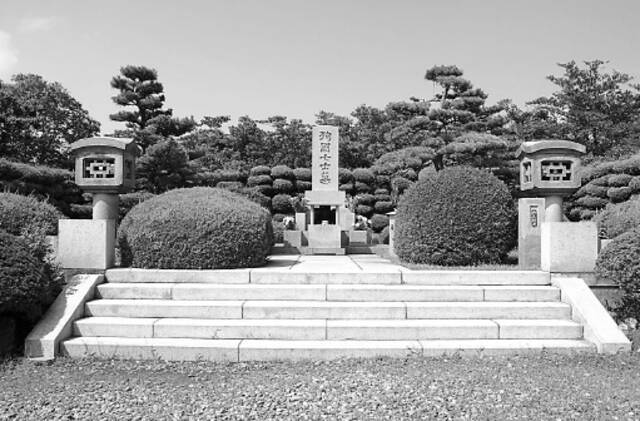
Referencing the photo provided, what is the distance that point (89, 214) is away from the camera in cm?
1494

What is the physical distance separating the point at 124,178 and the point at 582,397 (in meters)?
5.50

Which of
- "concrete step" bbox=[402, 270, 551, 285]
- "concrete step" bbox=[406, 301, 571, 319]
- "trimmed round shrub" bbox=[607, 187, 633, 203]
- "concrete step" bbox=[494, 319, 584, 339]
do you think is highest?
"trimmed round shrub" bbox=[607, 187, 633, 203]

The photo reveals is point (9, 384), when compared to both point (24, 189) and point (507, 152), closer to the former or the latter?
point (24, 189)

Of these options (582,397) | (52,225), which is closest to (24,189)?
(52,225)

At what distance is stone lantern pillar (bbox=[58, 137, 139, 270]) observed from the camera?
5250 mm

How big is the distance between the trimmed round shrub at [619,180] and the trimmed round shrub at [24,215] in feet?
55.0

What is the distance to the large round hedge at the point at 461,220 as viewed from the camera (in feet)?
19.8

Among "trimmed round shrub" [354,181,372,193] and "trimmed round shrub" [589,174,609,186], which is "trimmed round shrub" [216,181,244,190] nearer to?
"trimmed round shrub" [354,181,372,193]

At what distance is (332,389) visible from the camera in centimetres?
338

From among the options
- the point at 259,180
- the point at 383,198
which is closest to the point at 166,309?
the point at 259,180

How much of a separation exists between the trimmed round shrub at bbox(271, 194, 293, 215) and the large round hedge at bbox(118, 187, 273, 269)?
40.3 ft

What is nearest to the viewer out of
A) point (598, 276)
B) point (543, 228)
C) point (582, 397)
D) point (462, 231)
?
point (582, 397)

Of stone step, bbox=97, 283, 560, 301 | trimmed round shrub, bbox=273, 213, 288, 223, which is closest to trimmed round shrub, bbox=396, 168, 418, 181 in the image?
trimmed round shrub, bbox=273, 213, 288, 223

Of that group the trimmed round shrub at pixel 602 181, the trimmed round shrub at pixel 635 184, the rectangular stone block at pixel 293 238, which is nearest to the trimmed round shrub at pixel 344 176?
the rectangular stone block at pixel 293 238
